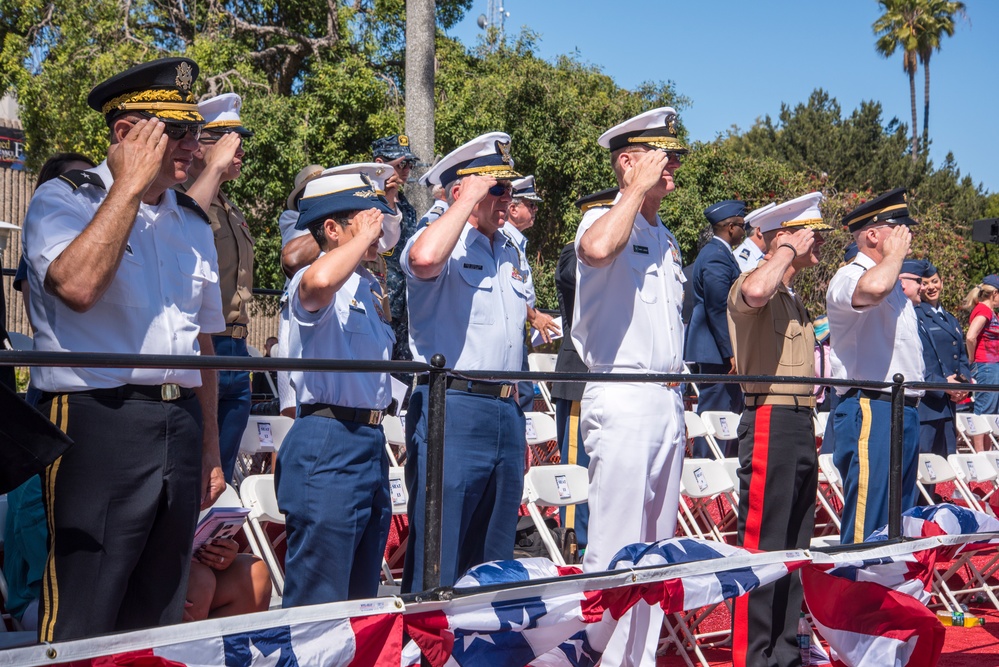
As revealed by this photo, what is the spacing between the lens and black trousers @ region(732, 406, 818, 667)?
4258 mm

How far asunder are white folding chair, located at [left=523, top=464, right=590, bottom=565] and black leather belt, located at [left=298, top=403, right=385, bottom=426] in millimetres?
1590

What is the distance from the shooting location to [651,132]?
414 centimetres

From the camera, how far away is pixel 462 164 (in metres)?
4.20

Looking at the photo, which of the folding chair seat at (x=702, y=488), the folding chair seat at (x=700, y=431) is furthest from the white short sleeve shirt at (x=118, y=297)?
the folding chair seat at (x=700, y=431)

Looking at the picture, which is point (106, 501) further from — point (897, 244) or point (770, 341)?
point (897, 244)

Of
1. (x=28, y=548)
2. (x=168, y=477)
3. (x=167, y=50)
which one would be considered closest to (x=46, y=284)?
(x=168, y=477)

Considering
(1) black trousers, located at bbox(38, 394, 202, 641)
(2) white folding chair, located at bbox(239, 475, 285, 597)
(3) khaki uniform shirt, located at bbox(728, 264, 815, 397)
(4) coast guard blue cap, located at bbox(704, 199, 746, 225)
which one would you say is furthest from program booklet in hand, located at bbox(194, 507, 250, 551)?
(4) coast guard blue cap, located at bbox(704, 199, 746, 225)

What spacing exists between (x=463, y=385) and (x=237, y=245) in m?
1.66

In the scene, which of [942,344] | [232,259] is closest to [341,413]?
[232,259]

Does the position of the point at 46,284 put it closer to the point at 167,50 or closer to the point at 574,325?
the point at 574,325

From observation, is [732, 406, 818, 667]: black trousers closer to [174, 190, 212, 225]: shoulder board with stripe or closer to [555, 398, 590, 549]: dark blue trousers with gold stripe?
[555, 398, 590, 549]: dark blue trousers with gold stripe

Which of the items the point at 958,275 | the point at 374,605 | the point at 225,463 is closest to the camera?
the point at 374,605

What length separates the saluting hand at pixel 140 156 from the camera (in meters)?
2.70

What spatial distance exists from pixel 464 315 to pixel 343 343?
552 millimetres
